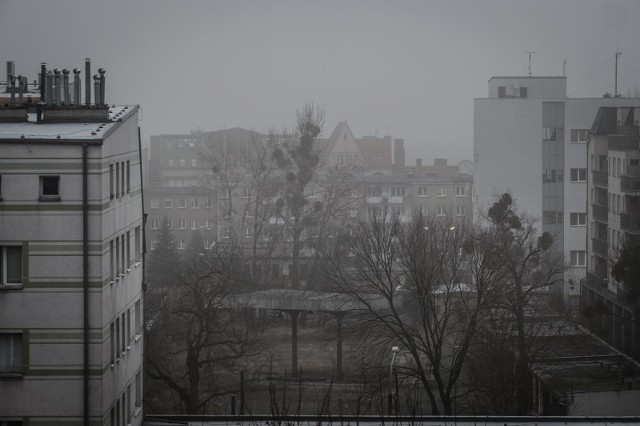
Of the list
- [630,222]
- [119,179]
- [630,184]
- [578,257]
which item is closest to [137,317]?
[119,179]

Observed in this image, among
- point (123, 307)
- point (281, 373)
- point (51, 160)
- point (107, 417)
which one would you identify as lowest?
point (281, 373)

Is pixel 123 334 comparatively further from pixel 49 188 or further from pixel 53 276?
pixel 49 188

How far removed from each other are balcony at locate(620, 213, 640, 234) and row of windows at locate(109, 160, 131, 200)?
29.1m

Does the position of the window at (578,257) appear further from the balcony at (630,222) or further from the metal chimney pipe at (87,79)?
the metal chimney pipe at (87,79)

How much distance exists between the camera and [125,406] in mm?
22750

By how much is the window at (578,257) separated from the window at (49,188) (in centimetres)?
5340

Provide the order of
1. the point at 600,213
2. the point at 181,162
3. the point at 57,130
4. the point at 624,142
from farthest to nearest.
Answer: the point at 181,162, the point at 600,213, the point at 624,142, the point at 57,130

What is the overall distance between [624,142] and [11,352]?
38.0 m

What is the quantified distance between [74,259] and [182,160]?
375 ft

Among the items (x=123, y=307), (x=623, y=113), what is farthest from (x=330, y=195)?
(x=123, y=307)

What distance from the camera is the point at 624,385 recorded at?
3491 cm

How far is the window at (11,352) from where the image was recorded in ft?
64.6

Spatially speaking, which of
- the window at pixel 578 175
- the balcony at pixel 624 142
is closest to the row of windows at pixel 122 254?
the balcony at pixel 624 142

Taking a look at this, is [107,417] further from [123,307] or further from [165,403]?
[165,403]
